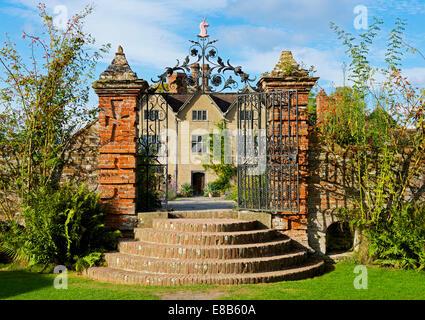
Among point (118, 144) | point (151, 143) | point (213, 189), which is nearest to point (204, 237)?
point (151, 143)

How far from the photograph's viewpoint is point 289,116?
9.23 meters

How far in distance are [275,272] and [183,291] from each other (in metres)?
1.85

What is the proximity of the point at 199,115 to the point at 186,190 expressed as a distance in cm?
484

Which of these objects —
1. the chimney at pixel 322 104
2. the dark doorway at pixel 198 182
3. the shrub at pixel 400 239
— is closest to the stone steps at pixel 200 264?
the shrub at pixel 400 239

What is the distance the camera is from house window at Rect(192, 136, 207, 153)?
26531 millimetres

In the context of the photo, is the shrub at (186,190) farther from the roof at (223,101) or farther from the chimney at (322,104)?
the chimney at (322,104)

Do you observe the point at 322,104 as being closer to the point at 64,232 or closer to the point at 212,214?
the point at 212,214

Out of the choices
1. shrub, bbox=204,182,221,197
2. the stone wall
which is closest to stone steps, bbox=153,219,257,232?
the stone wall

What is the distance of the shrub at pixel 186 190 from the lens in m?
25.5

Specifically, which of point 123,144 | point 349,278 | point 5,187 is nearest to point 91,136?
point 123,144

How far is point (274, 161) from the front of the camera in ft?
30.8

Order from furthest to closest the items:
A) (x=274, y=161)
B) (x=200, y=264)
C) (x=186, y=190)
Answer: (x=186, y=190)
(x=274, y=161)
(x=200, y=264)

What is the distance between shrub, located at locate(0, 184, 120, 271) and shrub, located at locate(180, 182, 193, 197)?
16351mm

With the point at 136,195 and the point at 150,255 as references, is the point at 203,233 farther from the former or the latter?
the point at 136,195
